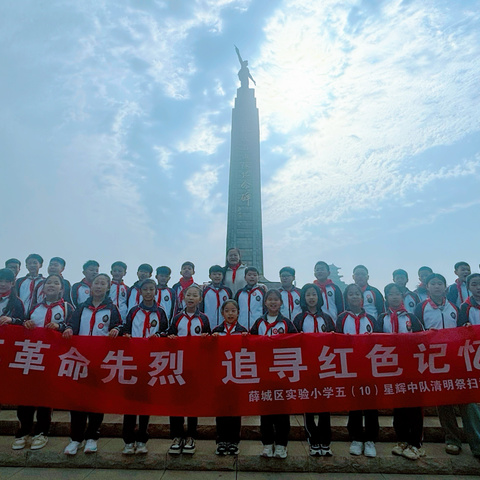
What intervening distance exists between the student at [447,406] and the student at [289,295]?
1.65 m

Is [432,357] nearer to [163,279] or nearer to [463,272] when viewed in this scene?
[463,272]

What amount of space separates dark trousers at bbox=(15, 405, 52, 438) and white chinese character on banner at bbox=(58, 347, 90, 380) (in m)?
0.48

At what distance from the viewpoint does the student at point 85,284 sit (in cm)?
510

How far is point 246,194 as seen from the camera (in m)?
16.5

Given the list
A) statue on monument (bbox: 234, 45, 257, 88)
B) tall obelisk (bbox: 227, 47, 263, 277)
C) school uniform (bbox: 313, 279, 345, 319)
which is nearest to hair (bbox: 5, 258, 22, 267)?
school uniform (bbox: 313, 279, 345, 319)

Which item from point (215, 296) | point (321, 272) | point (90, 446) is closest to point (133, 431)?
point (90, 446)

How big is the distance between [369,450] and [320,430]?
49cm

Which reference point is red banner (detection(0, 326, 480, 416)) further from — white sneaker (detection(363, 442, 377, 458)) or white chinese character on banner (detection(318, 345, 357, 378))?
white sneaker (detection(363, 442, 377, 458))

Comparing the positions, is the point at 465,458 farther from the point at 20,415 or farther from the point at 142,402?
the point at 20,415

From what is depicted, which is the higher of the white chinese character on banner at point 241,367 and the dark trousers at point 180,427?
the white chinese character on banner at point 241,367

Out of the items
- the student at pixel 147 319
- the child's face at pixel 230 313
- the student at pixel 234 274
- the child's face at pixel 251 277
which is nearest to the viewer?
the child's face at pixel 230 313

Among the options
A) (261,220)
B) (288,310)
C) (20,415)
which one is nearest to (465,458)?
(288,310)

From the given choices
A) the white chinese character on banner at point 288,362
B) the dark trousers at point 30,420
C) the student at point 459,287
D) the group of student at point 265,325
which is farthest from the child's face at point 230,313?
the student at point 459,287

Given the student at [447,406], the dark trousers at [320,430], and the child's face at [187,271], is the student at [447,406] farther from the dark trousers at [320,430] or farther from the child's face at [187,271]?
the child's face at [187,271]
